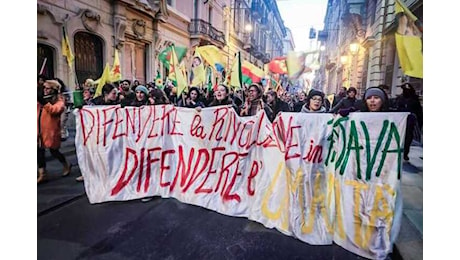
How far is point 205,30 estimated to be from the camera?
4836 mm

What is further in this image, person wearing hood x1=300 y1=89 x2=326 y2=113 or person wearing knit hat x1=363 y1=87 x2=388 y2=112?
person wearing hood x1=300 y1=89 x2=326 y2=113

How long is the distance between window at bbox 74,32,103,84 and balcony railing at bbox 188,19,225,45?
1772mm

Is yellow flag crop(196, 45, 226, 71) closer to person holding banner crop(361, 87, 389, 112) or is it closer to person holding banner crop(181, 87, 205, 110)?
person holding banner crop(181, 87, 205, 110)

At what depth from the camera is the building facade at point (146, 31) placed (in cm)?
446

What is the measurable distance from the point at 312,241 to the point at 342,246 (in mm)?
194

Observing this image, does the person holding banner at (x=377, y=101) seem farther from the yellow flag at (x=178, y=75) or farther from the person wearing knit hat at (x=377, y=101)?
the yellow flag at (x=178, y=75)

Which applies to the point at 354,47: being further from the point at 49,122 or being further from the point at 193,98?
the point at 49,122

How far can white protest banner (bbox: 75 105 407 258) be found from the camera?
77.9 inches

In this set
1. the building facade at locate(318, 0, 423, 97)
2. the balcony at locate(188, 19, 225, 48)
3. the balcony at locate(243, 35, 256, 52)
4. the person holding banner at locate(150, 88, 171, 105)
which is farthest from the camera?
the balcony at locate(243, 35, 256, 52)

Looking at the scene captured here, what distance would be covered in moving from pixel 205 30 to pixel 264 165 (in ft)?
10.2

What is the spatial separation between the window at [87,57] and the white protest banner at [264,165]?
2.55m

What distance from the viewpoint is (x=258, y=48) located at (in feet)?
23.5

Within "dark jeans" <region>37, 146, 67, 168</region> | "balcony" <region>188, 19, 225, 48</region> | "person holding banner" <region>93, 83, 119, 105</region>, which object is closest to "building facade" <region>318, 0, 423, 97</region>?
"balcony" <region>188, 19, 225, 48</region>

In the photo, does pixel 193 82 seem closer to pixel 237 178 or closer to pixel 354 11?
pixel 237 178
